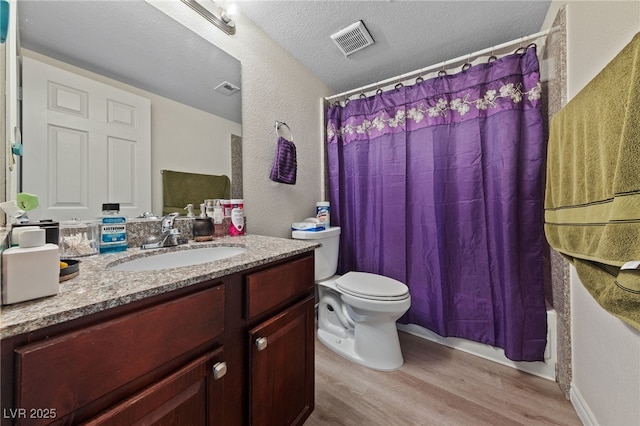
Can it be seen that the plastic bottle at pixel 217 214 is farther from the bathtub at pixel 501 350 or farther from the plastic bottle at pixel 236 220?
the bathtub at pixel 501 350

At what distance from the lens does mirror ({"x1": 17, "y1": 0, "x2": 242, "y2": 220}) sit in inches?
31.4

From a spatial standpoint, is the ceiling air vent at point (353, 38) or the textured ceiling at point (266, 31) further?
the ceiling air vent at point (353, 38)

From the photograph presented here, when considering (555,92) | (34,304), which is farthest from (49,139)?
(555,92)

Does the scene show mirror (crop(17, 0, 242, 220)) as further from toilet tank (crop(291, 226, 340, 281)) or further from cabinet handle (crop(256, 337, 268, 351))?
cabinet handle (crop(256, 337, 268, 351))

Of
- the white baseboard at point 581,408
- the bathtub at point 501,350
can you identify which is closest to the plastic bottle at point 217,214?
the bathtub at point 501,350

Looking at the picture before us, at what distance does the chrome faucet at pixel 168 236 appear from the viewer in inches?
37.3

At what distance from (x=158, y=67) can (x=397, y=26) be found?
1.31 metres

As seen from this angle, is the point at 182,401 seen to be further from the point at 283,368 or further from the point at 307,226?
the point at 307,226

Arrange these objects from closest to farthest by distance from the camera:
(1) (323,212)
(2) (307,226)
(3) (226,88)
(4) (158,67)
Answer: (4) (158,67)
(3) (226,88)
(2) (307,226)
(1) (323,212)

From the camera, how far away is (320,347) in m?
1.62

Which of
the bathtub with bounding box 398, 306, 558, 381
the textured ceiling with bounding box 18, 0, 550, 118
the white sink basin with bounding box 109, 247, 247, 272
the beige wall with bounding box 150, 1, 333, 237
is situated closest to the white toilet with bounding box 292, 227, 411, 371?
the beige wall with bounding box 150, 1, 333, 237

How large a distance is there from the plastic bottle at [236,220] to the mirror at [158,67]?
12cm

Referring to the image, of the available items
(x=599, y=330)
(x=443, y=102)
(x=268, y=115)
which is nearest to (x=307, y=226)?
(x=268, y=115)

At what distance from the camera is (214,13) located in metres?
1.21
